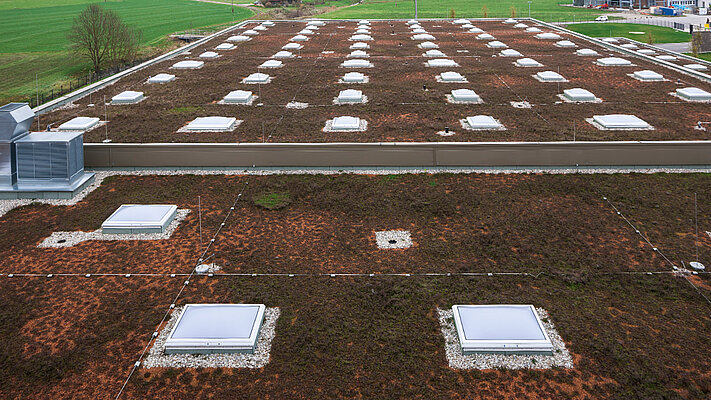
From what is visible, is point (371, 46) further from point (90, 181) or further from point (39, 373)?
point (39, 373)

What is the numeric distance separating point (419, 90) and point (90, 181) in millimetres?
17494

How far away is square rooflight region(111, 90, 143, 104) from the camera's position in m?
27.6

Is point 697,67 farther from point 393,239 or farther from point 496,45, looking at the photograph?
point 393,239

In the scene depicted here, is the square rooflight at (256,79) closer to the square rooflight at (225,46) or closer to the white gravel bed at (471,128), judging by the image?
the square rooflight at (225,46)

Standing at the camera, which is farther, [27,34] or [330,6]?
[330,6]

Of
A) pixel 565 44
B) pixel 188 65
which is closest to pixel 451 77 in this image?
pixel 565 44

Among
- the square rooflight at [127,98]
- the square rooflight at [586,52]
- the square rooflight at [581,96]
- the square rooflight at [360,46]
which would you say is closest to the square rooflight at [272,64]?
the square rooflight at [360,46]

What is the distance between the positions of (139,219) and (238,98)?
41.3 feet

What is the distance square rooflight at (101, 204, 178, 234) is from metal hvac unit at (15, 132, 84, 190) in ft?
12.2

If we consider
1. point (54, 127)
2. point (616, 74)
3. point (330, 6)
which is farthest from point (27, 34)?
point (616, 74)

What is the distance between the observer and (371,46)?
43562mm

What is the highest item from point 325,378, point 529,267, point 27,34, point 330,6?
point 330,6

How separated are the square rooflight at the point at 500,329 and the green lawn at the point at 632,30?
67.8m

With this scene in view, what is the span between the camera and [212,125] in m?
23.1
